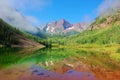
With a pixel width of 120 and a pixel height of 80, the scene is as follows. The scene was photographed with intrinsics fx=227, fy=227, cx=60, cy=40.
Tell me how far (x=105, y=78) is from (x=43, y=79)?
13904 millimetres

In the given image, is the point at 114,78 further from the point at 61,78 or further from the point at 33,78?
the point at 33,78

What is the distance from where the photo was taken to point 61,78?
156 feet

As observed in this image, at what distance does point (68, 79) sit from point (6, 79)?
12559mm

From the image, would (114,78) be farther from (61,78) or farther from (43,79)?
(43,79)

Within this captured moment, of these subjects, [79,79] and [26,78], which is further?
[79,79]

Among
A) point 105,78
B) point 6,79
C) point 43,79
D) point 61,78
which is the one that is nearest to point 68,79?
point 61,78

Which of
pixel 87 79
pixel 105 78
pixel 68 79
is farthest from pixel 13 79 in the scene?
pixel 105 78

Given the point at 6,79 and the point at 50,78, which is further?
the point at 50,78

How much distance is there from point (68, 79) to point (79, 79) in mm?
2293

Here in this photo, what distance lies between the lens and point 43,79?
146 ft

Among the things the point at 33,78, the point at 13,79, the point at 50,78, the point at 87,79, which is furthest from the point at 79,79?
the point at 13,79

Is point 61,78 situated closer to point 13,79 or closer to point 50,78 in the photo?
point 50,78

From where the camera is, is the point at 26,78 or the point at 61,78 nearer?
the point at 26,78

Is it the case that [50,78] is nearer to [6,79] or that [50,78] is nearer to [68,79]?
[68,79]
